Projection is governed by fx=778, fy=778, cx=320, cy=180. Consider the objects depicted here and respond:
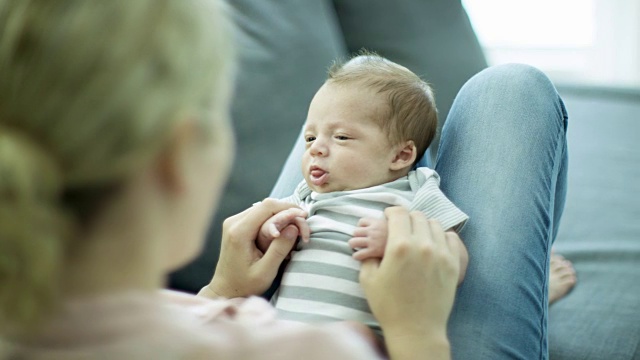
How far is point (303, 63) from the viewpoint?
1835 mm

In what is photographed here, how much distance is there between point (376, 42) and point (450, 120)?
1.00 meters

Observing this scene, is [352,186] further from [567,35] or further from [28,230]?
[567,35]

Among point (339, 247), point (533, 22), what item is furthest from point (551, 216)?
point (533, 22)

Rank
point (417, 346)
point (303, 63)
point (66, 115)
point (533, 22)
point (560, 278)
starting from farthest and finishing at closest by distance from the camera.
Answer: point (533, 22) → point (303, 63) → point (560, 278) → point (417, 346) → point (66, 115)

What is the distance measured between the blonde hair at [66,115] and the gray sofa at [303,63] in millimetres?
1042

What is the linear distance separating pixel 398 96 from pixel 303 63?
27.3 inches

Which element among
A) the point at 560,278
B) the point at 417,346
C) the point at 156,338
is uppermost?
the point at 156,338

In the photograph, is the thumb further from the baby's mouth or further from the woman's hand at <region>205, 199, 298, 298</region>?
the baby's mouth

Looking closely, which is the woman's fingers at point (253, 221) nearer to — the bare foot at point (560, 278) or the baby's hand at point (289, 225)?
the baby's hand at point (289, 225)

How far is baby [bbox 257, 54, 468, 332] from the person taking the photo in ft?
3.35

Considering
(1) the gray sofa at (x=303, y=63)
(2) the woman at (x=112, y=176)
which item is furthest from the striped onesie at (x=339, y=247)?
(1) the gray sofa at (x=303, y=63)

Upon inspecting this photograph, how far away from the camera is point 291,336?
2.01ft

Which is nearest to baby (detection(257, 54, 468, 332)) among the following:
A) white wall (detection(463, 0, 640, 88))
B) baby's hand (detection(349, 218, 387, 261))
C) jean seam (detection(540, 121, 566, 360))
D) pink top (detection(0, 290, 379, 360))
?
baby's hand (detection(349, 218, 387, 261))

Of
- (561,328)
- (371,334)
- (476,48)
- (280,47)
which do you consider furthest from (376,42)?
(371,334)
